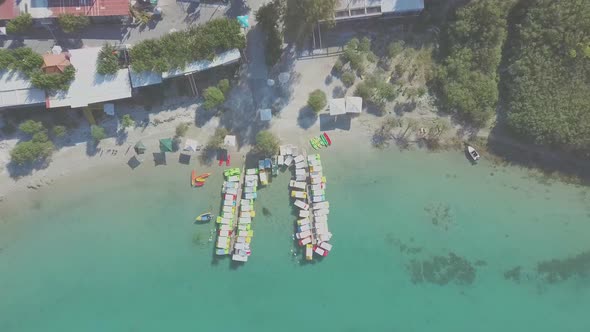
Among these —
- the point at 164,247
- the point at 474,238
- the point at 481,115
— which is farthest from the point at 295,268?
the point at 481,115

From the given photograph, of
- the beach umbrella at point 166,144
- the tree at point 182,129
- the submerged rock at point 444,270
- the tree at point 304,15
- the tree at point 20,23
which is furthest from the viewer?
the submerged rock at point 444,270

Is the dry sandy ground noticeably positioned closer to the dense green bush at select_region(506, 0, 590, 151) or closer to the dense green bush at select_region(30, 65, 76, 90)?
the dense green bush at select_region(30, 65, 76, 90)

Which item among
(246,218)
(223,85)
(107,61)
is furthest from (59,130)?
(246,218)

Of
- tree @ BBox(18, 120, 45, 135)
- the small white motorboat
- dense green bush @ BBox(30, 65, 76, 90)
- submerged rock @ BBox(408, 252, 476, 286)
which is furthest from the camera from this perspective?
submerged rock @ BBox(408, 252, 476, 286)

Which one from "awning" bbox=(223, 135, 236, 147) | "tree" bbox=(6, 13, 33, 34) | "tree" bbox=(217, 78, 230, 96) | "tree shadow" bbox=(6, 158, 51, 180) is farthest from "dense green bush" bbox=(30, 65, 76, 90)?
"awning" bbox=(223, 135, 236, 147)

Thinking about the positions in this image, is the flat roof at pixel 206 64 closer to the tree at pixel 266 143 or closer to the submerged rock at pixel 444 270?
the tree at pixel 266 143

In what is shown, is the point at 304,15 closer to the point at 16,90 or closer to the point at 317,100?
the point at 317,100

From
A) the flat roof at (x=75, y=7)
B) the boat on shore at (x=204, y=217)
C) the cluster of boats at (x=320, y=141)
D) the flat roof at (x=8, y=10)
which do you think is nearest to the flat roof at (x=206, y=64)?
the flat roof at (x=75, y=7)
